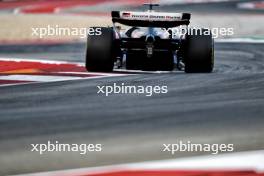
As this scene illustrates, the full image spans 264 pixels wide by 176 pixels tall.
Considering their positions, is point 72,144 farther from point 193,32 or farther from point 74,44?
point 74,44

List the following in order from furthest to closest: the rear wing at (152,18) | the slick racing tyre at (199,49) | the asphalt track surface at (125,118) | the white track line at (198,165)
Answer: the slick racing tyre at (199,49)
the rear wing at (152,18)
the asphalt track surface at (125,118)
the white track line at (198,165)

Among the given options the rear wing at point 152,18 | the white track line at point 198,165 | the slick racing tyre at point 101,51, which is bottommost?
the white track line at point 198,165

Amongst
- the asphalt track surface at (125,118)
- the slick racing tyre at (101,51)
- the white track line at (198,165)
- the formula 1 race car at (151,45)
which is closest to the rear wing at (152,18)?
the formula 1 race car at (151,45)

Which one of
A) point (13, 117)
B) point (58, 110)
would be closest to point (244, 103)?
point (58, 110)

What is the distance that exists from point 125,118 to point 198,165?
5.03ft

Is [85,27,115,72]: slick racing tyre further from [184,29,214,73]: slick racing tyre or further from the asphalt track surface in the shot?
[184,29,214,73]: slick racing tyre

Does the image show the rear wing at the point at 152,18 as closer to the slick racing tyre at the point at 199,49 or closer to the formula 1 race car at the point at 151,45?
the formula 1 race car at the point at 151,45

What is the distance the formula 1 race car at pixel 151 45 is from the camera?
9781 mm

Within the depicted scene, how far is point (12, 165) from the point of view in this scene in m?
5.46

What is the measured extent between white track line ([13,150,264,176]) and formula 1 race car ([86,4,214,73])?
4132mm

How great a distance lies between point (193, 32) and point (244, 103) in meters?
2.35

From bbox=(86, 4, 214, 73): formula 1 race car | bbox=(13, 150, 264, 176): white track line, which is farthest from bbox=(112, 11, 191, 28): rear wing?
bbox=(13, 150, 264, 176): white track line

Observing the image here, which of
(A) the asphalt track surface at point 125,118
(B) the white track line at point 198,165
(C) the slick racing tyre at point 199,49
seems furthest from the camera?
(C) the slick racing tyre at point 199,49

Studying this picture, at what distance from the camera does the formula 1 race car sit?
9.78m
